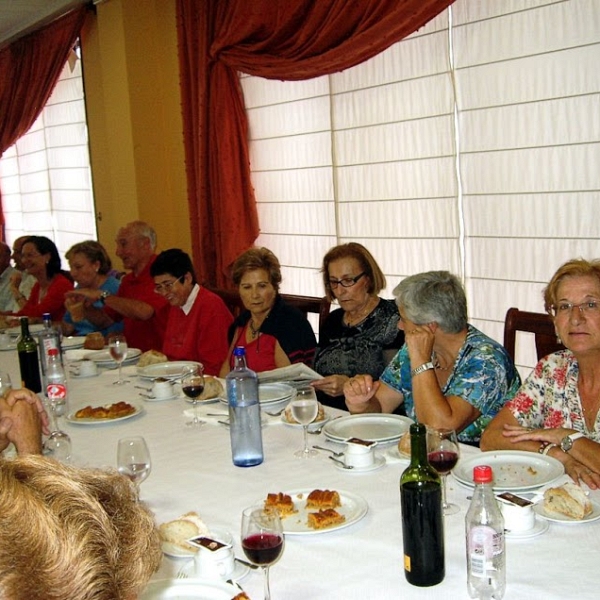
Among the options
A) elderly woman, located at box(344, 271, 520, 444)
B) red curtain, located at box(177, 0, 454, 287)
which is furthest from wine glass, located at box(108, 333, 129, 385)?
red curtain, located at box(177, 0, 454, 287)

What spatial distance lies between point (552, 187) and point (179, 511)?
223 centimetres

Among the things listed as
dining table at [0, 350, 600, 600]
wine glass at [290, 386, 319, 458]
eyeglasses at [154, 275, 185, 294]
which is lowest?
dining table at [0, 350, 600, 600]

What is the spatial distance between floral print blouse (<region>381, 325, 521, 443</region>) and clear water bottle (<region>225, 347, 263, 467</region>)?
1.97ft

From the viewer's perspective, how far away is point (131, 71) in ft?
17.5

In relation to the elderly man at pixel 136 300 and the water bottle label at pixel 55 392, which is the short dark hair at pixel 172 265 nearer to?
the elderly man at pixel 136 300

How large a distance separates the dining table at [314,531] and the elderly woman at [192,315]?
834mm

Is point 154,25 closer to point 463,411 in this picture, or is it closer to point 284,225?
point 284,225

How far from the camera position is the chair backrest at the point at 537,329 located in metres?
2.58

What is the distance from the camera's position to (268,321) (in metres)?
3.13

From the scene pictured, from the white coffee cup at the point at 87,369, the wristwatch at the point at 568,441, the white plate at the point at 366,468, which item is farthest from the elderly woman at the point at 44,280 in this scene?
the wristwatch at the point at 568,441

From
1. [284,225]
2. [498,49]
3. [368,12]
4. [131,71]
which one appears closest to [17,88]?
[131,71]

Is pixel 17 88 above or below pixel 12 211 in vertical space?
above

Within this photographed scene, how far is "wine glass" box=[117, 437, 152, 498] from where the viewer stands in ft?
5.49

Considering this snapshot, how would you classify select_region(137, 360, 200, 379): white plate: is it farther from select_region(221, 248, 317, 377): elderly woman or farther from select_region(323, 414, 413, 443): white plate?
select_region(323, 414, 413, 443): white plate
